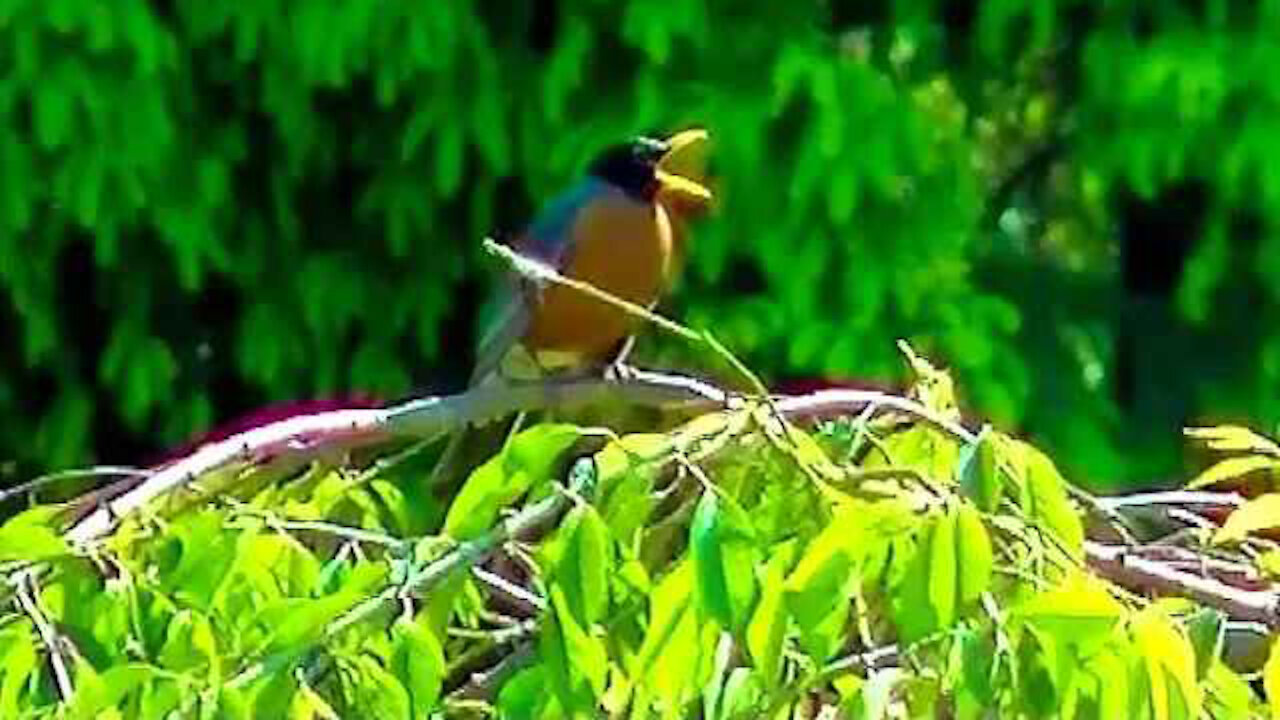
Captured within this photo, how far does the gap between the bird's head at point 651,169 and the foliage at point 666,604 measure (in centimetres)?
168

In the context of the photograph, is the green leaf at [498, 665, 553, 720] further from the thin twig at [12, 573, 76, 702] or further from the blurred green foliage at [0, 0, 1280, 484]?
the blurred green foliage at [0, 0, 1280, 484]

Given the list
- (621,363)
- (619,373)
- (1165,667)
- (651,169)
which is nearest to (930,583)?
(1165,667)

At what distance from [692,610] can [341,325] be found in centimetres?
278

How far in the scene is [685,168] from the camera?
148 inches

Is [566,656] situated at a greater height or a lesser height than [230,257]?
greater

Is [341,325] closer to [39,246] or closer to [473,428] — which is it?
[39,246]

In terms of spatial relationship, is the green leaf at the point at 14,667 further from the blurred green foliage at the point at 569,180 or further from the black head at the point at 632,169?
the blurred green foliage at the point at 569,180

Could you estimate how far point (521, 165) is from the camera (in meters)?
4.11

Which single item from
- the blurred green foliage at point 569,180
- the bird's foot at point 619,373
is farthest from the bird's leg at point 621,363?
the blurred green foliage at point 569,180

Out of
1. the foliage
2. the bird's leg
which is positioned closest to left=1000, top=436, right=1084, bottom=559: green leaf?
the foliage

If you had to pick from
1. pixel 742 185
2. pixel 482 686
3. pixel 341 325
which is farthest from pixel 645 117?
pixel 482 686

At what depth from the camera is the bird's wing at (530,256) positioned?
3340 millimetres

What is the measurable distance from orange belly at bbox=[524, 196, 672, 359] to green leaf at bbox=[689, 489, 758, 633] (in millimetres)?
1845

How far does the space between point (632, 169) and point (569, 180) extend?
48 centimetres
